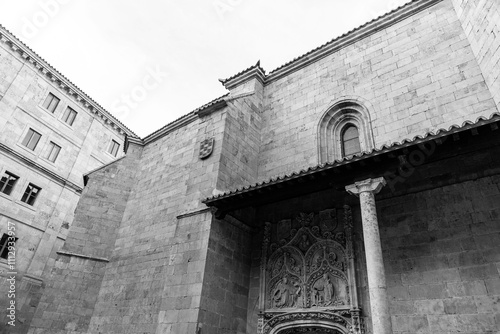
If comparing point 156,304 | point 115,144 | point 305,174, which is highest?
point 115,144

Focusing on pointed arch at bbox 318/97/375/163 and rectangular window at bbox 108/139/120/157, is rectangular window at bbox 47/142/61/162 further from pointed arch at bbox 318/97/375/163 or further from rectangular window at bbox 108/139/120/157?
pointed arch at bbox 318/97/375/163

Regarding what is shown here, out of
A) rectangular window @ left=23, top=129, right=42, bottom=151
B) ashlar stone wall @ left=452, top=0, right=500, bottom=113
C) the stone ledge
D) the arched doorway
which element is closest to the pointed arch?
ashlar stone wall @ left=452, top=0, right=500, bottom=113

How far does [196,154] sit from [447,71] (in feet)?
21.1

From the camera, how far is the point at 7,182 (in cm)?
1473

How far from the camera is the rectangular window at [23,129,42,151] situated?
15.9 m

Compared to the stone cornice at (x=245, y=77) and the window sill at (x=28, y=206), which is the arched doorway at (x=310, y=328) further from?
the window sill at (x=28, y=206)

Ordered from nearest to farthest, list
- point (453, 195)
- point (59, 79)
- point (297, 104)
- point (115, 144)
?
point (453, 195), point (297, 104), point (59, 79), point (115, 144)

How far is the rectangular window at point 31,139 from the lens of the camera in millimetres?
15891

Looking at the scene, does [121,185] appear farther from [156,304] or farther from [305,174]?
[305,174]

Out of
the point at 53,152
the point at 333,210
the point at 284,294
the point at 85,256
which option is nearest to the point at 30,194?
the point at 53,152

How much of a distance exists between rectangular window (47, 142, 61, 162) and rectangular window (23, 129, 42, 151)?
0.79 metres

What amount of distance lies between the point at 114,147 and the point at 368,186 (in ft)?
62.7

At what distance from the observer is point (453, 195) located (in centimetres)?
560

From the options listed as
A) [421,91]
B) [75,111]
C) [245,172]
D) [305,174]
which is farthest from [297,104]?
[75,111]
